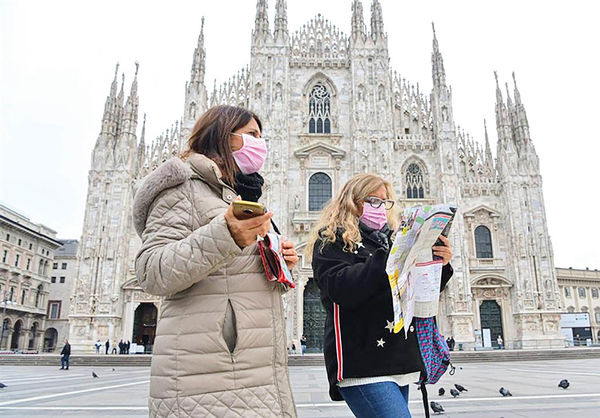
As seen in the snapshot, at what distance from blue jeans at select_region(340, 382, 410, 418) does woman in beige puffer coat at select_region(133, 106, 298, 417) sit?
0.66m

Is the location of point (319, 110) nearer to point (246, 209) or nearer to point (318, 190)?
point (318, 190)

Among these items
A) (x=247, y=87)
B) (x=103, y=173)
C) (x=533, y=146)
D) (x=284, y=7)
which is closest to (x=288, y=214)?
(x=247, y=87)

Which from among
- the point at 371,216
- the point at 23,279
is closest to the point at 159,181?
the point at 371,216

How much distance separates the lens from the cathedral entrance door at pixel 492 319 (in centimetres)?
2562

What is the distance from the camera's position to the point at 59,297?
50219 millimetres

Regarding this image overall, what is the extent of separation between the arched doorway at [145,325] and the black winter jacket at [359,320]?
24.6m

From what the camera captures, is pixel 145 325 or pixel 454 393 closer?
pixel 454 393

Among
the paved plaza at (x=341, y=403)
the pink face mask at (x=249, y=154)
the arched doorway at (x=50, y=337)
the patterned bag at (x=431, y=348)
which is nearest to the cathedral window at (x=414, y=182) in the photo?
the paved plaza at (x=341, y=403)

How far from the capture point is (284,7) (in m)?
→ 29.2

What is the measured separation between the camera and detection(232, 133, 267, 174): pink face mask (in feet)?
7.57

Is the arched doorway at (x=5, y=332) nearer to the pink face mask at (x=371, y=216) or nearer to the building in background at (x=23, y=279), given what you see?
the building in background at (x=23, y=279)

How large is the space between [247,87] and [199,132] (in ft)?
90.3

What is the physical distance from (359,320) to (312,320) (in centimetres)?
2303

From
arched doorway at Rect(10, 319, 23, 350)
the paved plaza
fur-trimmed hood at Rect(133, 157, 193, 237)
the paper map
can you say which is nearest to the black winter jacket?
the paper map
